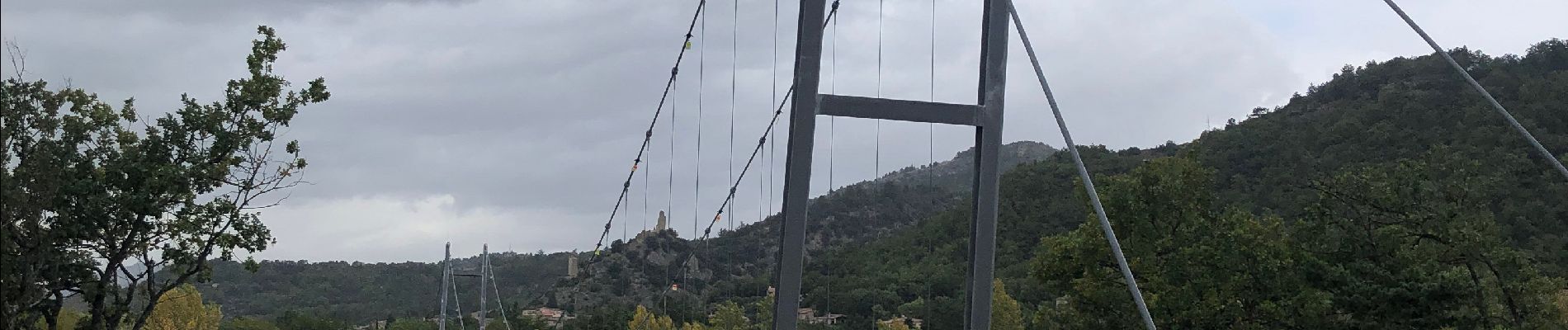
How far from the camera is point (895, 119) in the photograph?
9219 mm

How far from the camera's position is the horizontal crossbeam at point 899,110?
29.8 feet

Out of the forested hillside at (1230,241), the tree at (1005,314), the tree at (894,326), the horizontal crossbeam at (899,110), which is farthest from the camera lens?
the tree at (894,326)

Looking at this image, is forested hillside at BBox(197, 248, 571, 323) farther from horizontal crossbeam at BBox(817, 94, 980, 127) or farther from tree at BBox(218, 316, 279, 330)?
horizontal crossbeam at BBox(817, 94, 980, 127)

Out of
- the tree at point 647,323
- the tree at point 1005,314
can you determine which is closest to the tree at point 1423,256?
the tree at point 1005,314

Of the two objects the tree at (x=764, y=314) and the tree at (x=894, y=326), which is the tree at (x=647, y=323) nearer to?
the tree at (x=764, y=314)

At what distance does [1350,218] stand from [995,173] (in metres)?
20.0

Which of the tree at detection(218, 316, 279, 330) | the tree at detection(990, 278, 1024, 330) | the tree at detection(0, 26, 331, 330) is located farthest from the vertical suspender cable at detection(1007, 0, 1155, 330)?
the tree at detection(218, 316, 279, 330)

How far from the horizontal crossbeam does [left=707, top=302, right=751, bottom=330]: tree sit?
140ft

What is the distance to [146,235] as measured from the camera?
51.5 feet

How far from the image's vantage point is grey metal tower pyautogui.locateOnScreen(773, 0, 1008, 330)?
8797 mm

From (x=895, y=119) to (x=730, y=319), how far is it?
4397cm

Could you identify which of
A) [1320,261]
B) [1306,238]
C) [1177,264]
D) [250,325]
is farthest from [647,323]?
[1320,261]

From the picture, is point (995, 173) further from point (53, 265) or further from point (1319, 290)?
point (1319, 290)

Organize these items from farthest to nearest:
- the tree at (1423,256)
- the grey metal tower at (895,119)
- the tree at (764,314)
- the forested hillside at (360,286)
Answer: the forested hillside at (360,286) → the tree at (764,314) → the tree at (1423,256) → the grey metal tower at (895,119)
